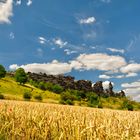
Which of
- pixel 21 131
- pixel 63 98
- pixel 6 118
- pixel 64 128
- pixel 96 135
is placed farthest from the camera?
pixel 63 98

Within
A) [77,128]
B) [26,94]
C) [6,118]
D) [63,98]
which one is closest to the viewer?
[77,128]

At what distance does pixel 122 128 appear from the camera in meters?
7.03

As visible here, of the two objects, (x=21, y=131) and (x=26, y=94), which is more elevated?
(x=26, y=94)

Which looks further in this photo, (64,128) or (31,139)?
(31,139)

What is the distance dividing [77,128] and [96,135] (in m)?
0.89

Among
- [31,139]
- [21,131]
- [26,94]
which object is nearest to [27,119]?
[21,131]

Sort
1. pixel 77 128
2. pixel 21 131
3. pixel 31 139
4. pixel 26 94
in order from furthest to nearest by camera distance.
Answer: pixel 26 94, pixel 21 131, pixel 31 139, pixel 77 128

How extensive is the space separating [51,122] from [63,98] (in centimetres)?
18771

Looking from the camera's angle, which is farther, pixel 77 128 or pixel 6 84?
pixel 6 84

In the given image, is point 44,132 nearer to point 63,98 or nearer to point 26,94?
point 26,94

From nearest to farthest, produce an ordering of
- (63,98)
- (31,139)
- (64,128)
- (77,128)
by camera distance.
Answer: (77,128), (64,128), (31,139), (63,98)

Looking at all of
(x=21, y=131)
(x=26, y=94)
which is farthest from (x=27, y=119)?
(x=26, y=94)

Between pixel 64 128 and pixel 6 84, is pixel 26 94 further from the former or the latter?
pixel 64 128

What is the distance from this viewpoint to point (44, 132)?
25.8ft
